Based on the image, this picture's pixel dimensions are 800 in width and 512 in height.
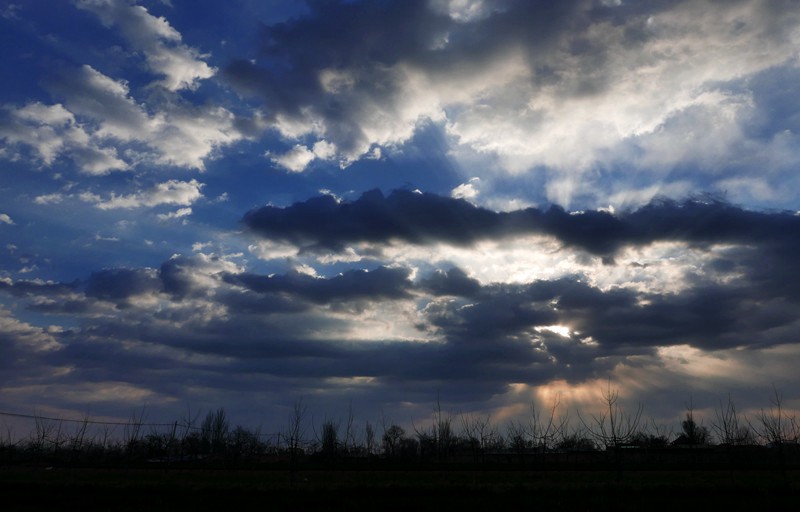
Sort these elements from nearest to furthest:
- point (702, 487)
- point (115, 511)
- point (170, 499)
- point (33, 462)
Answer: point (115, 511)
point (170, 499)
point (702, 487)
point (33, 462)

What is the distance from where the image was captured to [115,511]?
81.8 ft

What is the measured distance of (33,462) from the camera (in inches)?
2685

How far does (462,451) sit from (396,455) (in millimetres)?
13415

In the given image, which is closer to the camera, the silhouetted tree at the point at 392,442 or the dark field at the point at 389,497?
the dark field at the point at 389,497

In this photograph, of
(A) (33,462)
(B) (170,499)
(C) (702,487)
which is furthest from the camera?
(A) (33,462)


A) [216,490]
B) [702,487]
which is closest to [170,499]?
[216,490]

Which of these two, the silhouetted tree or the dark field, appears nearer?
the dark field

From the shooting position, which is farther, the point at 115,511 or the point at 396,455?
the point at 396,455

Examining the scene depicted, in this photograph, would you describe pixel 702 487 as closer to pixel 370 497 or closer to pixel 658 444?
pixel 370 497

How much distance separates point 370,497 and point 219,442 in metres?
78.9

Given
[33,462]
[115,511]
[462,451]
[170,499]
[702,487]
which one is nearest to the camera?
[115,511]

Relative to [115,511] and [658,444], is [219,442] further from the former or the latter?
[115,511]

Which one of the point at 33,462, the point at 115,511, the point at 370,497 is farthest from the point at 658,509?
the point at 33,462

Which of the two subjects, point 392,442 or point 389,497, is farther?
point 392,442
